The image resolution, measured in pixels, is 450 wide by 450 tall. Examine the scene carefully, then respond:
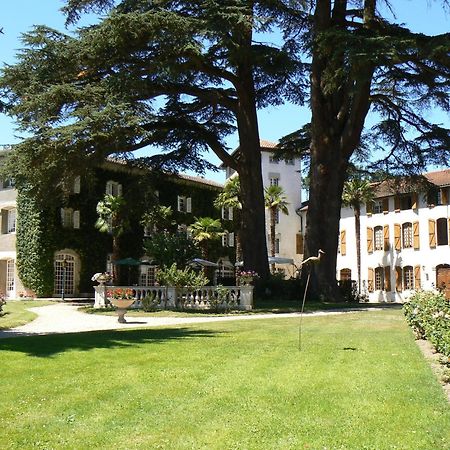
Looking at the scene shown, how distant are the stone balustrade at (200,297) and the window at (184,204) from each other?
23.0m

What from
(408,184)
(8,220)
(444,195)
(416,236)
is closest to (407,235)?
(416,236)

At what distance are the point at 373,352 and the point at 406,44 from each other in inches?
492

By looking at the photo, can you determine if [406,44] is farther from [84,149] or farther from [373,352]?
[373,352]

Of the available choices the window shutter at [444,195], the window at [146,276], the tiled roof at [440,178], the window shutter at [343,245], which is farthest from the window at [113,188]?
the window shutter at [444,195]

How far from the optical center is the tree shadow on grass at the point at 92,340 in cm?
992

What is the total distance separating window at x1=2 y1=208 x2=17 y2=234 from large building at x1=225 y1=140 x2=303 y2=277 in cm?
2319

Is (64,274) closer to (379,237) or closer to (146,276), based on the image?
(146,276)

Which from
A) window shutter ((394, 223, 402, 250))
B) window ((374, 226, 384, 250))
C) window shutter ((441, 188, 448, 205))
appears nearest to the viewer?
window shutter ((441, 188, 448, 205))

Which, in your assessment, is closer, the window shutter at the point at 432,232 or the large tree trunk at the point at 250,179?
the large tree trunk at the point at 250,179

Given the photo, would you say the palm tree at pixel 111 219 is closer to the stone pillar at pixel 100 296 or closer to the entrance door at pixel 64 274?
the entrance door at pixel 64 274

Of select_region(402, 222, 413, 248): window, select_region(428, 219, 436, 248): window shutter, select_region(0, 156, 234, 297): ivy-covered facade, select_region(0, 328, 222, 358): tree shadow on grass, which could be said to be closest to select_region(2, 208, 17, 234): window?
select_region(0, 156, 234, 297): ivy-covered facade

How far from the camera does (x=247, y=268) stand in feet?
83.7

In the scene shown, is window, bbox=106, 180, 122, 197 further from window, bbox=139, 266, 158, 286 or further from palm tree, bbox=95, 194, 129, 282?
window, bbox=139, 266, 158, 286

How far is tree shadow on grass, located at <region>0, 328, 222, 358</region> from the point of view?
32.6ft
